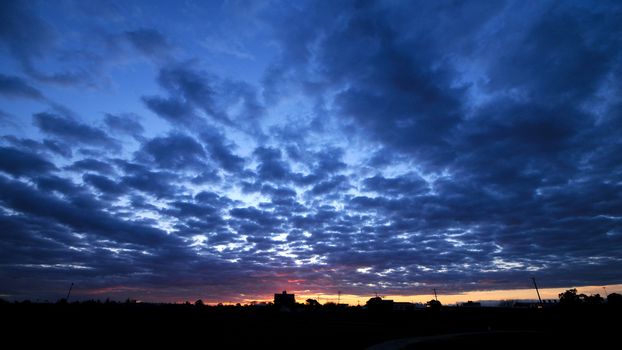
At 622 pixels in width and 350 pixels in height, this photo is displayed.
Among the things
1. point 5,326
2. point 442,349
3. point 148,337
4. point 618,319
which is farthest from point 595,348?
point 5,326

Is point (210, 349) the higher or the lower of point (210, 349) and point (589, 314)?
the lower

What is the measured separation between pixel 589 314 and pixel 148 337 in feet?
238

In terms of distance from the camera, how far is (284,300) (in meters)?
141

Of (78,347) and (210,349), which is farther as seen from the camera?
(210,349)

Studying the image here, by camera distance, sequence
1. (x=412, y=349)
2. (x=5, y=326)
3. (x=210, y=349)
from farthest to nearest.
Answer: (x=5, y=326) → (x=210, y=349) → (x=412, y=349)

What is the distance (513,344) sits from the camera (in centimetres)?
2984

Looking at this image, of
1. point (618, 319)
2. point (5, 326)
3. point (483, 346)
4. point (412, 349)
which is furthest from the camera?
point (618, 319)

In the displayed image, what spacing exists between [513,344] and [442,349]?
8998 millimetres

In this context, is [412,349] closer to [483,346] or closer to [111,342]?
[483,346]

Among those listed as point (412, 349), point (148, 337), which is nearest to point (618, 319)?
point (412, 349)

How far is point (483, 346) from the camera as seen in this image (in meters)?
28.8

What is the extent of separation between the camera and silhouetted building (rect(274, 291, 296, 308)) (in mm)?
139500

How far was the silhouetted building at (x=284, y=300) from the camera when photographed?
13950 centimetres

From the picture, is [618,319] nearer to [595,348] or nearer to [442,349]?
[595,348]
